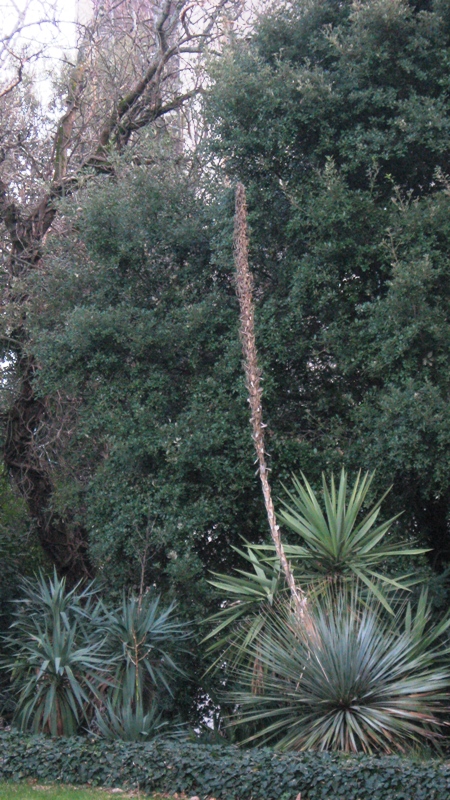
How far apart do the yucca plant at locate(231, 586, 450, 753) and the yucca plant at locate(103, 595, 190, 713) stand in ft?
3.61

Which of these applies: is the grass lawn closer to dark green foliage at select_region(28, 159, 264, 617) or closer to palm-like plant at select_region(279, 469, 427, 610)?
palm-like plant at select_region(279, 469, 427, 610)

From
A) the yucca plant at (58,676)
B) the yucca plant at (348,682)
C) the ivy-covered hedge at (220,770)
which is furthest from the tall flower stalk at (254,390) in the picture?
the yucca plant at (58,676)

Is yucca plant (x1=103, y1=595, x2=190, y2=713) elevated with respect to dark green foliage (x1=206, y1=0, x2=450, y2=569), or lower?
lower

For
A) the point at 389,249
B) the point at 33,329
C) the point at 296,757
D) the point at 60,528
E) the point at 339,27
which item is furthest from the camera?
the point at 60,528

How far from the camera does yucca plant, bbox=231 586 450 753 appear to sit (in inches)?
233

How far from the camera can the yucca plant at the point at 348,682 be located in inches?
233

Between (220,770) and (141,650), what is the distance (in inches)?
75.6

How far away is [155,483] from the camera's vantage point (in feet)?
28.2

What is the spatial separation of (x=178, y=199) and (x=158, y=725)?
556 cm

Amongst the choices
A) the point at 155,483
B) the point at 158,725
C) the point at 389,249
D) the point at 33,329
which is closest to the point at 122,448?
the point at 155,483

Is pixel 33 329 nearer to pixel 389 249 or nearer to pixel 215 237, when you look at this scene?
pixel 215 237

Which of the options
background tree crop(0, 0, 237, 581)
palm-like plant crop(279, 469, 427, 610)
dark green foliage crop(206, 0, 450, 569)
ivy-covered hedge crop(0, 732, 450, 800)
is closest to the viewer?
ivy-covered hedge crop(0, 732, 450, 800)

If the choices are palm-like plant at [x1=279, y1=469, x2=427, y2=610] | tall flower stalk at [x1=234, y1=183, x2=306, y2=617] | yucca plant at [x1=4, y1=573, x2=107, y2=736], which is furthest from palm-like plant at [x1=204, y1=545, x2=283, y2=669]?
yucca plant at [x1=4, y1=573, x2=107, y2=736]

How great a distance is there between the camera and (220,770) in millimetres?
5703
